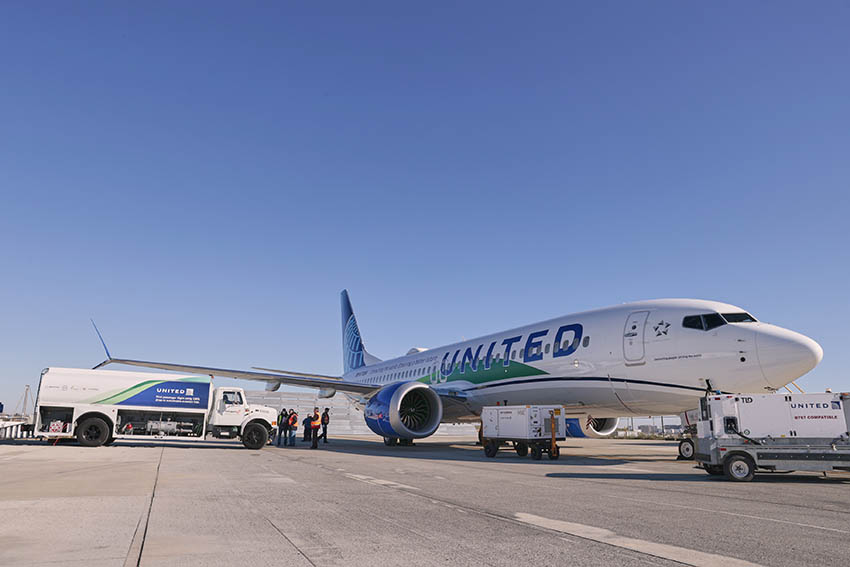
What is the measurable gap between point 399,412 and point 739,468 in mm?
11249

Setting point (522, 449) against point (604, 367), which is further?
point (522, 449)

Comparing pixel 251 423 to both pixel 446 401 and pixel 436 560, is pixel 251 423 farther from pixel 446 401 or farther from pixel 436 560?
pixel 436 560

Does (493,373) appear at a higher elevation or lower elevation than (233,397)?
higher

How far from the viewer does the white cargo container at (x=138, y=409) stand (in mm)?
19562

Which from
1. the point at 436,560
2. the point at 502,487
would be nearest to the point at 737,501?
the point at 502,487

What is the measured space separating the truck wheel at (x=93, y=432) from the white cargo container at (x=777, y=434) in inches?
725

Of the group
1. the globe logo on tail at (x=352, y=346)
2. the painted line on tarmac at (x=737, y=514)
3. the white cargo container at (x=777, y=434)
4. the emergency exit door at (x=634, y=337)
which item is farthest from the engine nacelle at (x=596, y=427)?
the globe logo on tail at (x=352, y=346)

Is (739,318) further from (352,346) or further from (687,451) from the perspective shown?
(352,346)

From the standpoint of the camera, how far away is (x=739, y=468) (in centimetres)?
1065

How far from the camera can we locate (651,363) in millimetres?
15039

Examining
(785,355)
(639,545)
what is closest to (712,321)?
(785,355)

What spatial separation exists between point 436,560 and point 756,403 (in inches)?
361

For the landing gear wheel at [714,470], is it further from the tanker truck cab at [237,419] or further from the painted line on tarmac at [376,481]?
the tanker truck cab at [237,419]

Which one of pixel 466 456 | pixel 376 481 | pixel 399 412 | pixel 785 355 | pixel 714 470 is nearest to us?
pixel 376 481
